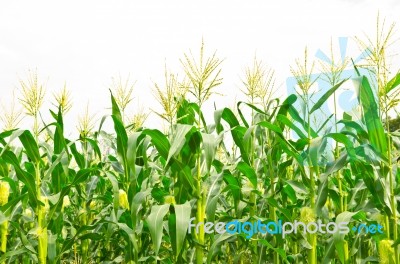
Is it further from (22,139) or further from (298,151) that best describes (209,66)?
(22,139)

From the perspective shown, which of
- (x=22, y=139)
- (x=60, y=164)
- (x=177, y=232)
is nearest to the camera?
(x=177, y=232)

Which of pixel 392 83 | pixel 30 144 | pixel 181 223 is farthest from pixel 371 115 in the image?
pixel 30 144

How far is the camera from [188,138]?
334cm

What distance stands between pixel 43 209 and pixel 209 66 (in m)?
1.73

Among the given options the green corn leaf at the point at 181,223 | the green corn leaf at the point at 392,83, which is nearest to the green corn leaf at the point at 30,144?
the green corn leaf at the point at 181,223

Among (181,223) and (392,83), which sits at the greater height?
(392,83)

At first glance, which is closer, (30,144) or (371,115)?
(371,115)

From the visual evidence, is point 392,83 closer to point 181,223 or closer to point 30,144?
point 181,223

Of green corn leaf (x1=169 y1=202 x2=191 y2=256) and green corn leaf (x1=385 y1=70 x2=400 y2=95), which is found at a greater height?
green corn leaf (x1=385 y1=70 x2=400 y2=95)

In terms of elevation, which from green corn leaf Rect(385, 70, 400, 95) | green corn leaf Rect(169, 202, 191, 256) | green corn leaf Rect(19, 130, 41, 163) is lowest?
green corn leaf Rect(169, 202, 191, 256)

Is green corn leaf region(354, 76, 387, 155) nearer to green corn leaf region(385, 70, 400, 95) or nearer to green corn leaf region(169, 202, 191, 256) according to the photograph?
green corn leaf region(385, 70, 400, 95)

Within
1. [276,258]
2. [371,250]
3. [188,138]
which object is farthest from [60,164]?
[371,250]

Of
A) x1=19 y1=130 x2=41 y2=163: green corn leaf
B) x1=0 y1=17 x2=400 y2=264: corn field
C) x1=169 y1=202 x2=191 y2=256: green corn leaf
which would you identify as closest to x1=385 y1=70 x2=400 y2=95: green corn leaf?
x1=0 y1=17 x2=400 y2=264: corn field

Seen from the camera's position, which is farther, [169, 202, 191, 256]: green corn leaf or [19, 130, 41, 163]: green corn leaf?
[19, 130, 41, 163]: green corn leaf
